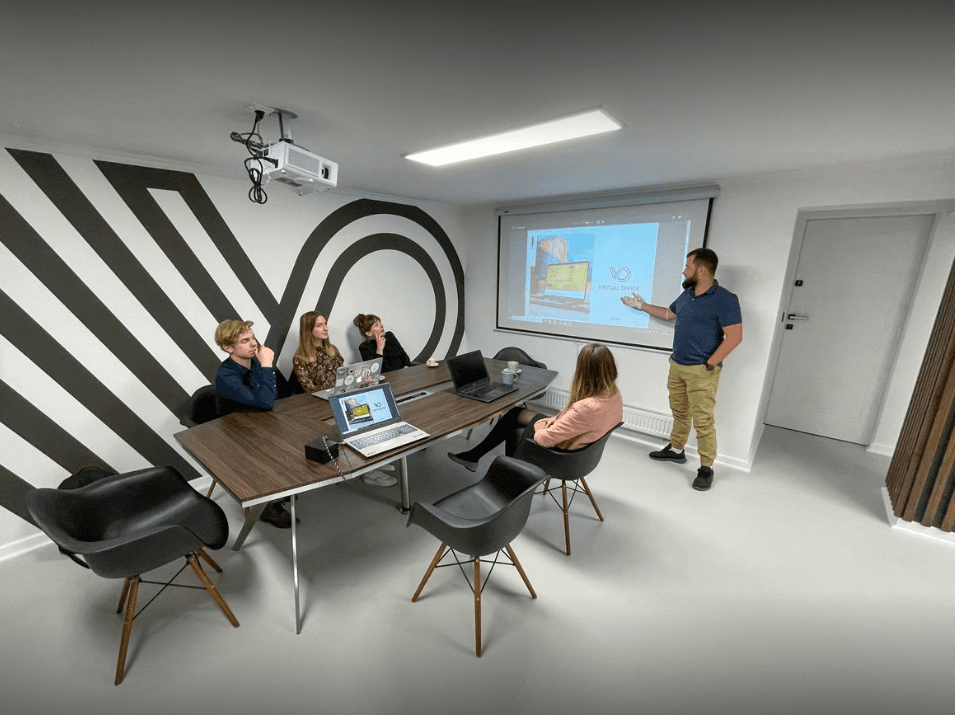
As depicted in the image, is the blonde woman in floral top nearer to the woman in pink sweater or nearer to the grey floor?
the grey floor

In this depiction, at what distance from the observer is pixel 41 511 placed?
1.53 meters

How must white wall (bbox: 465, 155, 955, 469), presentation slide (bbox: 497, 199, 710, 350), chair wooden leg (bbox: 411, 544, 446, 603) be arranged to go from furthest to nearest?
presentation slide (bbox: 497, 199, 710, 350)
white wall (bbox: 465, 155, 955, 469)
chair wooden leg (bbox: 411, 544, 446, 603)

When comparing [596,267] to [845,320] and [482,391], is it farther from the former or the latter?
[845,320]

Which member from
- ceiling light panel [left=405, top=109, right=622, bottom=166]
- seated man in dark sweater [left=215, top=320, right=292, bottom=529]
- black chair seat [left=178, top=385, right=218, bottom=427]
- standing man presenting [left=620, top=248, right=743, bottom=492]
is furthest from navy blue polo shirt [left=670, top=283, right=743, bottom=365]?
black chair seat [left=178, top=385, right=218, bottom=427]

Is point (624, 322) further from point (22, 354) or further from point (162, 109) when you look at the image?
point (22, 354)

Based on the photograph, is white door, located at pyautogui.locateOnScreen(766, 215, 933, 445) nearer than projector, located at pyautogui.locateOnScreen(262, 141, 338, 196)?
No

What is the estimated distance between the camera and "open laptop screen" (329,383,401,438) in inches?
80.7

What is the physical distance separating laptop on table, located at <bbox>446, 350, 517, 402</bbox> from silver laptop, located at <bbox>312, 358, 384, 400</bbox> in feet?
1.90

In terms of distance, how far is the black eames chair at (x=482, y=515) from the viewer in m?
1.60

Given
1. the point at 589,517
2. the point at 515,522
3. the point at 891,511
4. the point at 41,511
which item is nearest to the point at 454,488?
the point at 589,517

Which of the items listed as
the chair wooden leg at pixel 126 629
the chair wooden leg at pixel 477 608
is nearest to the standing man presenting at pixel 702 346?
the chair wooden leg at pixel 477 608

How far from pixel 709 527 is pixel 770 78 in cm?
254

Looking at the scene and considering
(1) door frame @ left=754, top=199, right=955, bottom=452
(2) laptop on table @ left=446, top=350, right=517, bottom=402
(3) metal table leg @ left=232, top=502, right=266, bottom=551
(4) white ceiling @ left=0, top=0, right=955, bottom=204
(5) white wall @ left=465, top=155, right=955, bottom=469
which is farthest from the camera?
(2) laptop on table @ left=446, top=350, right=517, bottom=402

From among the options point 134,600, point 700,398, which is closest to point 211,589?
point 134,600
